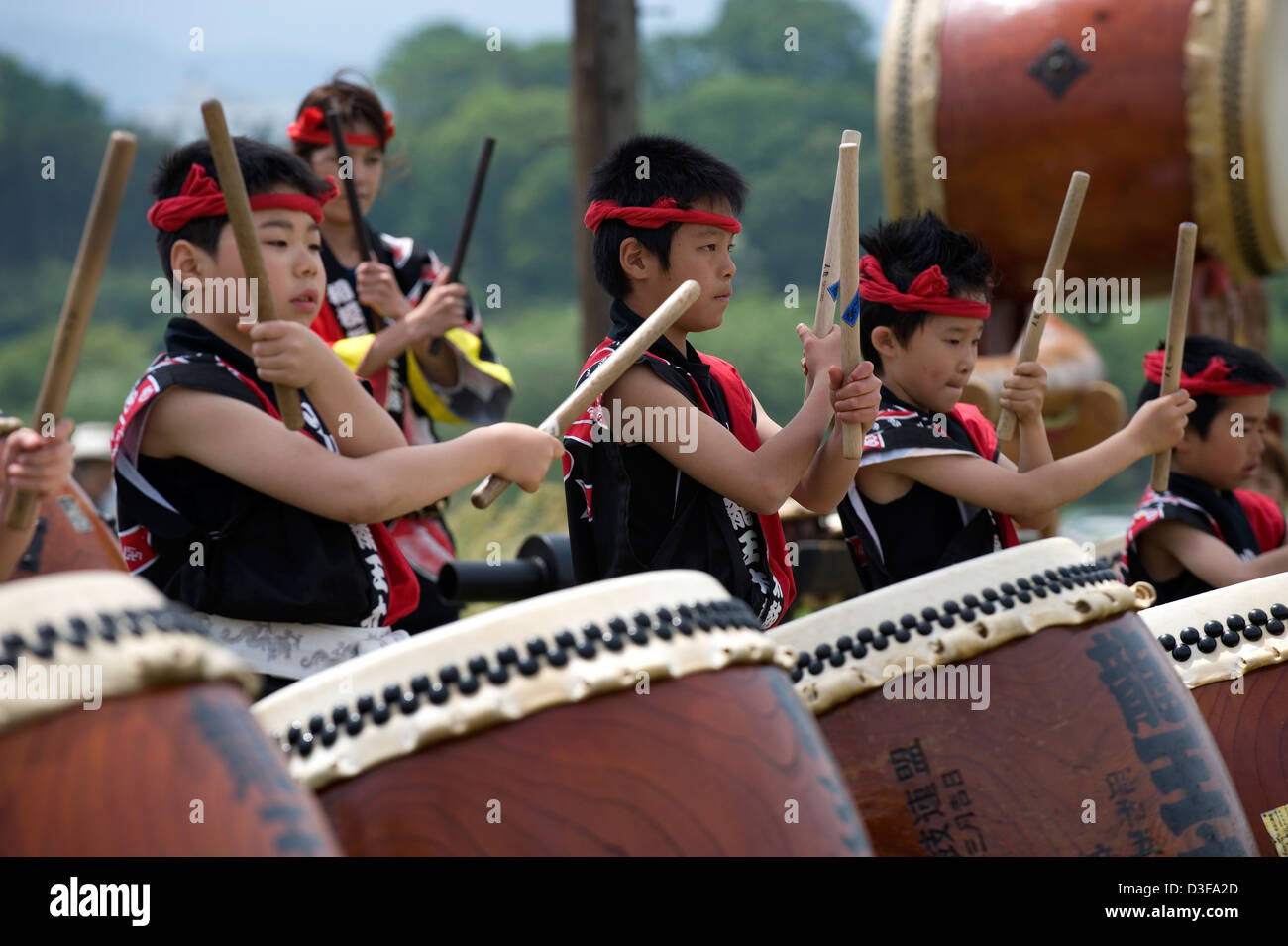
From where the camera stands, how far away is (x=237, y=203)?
159cm

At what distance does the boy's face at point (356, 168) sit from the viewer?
326cm

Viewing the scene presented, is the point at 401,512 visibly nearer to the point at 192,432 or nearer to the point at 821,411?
the point at 192,432

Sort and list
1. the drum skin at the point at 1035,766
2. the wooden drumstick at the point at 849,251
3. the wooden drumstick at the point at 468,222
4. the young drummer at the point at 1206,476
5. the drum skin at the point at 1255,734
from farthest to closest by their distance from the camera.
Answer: the wooden drumstick at the point at 468,222 < the young drummer at the point at 1206,476 < the drum skin at the point at 1255,734 < the wooden drumstick at the point at 849,251 < the drum skin at the point at 1035,766

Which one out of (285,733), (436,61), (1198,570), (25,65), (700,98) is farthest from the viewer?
(436,61)

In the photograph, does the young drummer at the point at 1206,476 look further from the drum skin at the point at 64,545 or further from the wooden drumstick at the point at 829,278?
the drum skin at the point at 64,545

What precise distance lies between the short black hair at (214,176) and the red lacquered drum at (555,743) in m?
0.76

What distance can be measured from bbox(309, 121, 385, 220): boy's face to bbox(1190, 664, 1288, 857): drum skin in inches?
74.6

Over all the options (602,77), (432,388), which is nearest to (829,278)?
(432,388)

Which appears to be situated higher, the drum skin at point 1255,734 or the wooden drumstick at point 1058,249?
the wooden drumstick at point 1058,249

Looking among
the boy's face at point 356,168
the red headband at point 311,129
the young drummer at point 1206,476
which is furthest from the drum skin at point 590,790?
the red headband at point 311,129

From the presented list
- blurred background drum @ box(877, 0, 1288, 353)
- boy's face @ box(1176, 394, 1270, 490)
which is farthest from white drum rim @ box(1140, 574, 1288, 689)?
blurred background drum @ box(877, 0, 1288, 353)

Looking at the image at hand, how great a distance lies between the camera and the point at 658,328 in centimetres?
193
